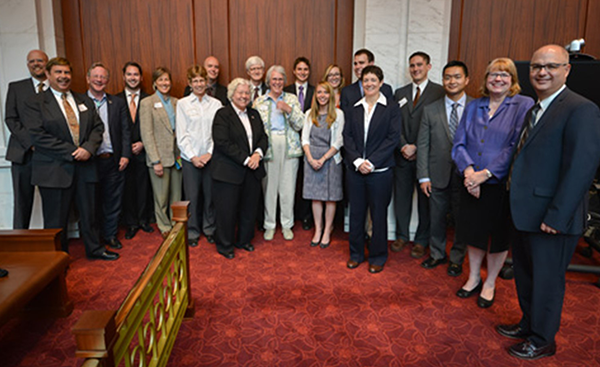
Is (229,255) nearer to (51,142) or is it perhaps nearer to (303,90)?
(51,142)

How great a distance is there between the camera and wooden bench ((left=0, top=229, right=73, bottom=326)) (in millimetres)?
2387

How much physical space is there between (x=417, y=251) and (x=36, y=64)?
381 centimetres

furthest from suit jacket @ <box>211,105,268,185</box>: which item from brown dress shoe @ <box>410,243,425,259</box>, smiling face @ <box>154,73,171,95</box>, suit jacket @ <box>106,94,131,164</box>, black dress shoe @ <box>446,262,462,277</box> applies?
black dress shoe @ <box>446,262,462,277</box>

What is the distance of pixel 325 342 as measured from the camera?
7.98 feet

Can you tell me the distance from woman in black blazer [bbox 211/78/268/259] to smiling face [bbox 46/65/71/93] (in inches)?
47.4

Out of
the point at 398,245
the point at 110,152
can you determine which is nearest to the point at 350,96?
the point at 398,245

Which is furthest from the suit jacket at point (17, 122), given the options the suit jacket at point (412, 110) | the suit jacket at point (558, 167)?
the suit jacket at point (558, 167)

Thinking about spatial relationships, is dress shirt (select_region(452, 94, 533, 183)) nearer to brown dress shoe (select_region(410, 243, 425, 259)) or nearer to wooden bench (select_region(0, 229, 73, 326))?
brown dress shoe (select_region(410, 243, 425, 259))

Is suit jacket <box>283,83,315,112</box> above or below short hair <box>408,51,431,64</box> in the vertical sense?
below

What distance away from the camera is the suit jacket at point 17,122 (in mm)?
3523

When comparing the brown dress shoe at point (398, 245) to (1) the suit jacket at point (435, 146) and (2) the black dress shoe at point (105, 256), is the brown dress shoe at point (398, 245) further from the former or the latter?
(2) the black dress shoe at point (105, 256)

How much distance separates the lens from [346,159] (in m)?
3.47

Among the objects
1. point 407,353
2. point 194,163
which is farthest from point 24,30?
point 407,353

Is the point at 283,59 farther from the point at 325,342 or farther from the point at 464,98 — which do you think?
the point at 325,342
